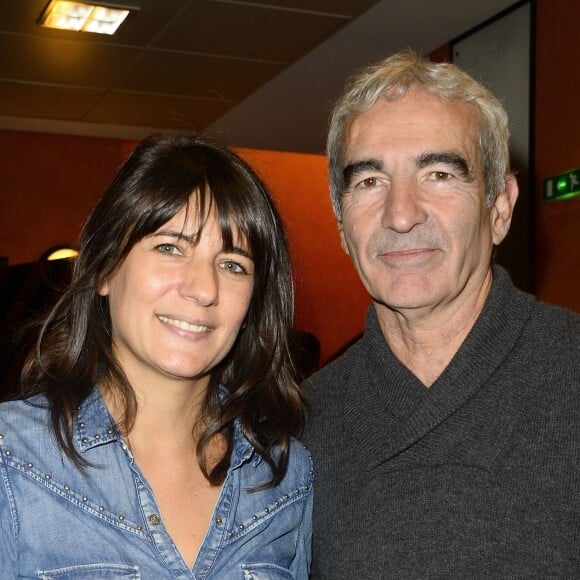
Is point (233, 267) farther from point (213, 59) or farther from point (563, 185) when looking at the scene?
point (213, 59)

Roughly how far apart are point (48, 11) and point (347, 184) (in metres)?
3.54

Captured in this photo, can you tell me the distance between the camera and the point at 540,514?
1.81 m

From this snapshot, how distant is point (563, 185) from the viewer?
4.48m

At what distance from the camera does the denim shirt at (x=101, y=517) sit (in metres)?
1.74

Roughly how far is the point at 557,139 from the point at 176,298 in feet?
10.3

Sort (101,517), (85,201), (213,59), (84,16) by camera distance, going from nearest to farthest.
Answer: (101,517) → (84,16) → (213,59) → (85,201)

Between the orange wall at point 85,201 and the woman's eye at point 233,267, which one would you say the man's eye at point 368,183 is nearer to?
the woman's eye at point 233,267

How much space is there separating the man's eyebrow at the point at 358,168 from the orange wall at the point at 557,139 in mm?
2501

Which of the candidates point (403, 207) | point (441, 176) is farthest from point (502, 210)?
point (403, 207)

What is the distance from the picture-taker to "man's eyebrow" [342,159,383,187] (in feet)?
6.99

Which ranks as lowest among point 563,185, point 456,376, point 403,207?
point 456,376

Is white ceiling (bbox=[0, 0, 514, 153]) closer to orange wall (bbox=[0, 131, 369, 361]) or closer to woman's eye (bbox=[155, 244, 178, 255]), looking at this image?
orange wall (bbox=[0, 131, 369, 361])

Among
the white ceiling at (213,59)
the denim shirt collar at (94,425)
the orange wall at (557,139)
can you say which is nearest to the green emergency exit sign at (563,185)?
the orange wall at (557,139)

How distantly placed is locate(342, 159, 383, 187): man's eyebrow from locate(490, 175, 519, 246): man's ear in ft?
1.01
